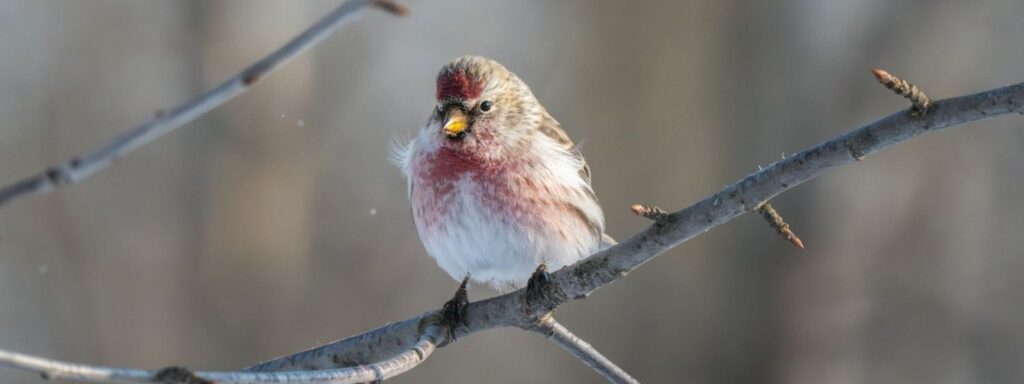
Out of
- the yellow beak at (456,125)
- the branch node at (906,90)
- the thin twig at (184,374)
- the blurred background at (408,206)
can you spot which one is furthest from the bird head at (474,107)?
the blurred background at (408,206)

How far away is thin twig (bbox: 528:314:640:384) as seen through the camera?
2836mm

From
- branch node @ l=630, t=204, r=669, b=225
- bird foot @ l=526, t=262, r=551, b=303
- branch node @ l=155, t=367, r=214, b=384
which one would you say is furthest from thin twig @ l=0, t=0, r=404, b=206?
bird foot @ l=526, t=262, r=551, b=303

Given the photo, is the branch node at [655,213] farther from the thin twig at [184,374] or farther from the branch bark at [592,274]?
the thin twig at [184,374]

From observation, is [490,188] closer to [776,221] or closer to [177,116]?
[776,221]

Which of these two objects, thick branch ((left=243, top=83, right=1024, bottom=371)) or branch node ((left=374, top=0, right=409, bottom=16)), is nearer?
branch node ((left=374, top=0, right=409, bottom=16))

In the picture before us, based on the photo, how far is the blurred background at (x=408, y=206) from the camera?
706 centimetres

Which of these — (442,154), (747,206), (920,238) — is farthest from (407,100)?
(747,206)

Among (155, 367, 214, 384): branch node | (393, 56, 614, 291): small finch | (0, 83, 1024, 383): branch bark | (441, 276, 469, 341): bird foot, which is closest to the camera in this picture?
(155, 367, 214, 384): branch node

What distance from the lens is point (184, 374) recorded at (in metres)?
1.47

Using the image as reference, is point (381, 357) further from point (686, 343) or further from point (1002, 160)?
point (1002, 160)

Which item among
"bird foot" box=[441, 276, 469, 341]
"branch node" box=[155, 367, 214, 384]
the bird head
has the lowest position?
"branch node" box=[155, 367, 214, 384]

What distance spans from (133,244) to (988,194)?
5626 mm

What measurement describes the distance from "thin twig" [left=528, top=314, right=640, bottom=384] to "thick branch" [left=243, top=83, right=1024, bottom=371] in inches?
2.0

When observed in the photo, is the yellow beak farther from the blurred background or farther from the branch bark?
the blurred background
